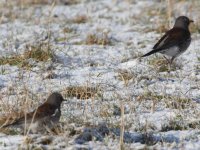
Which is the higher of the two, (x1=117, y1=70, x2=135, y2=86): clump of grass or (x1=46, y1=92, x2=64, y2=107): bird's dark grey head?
(x1=117, y1=70, x2=135, y2=86): clump of grass

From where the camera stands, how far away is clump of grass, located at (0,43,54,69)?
8.62 metres

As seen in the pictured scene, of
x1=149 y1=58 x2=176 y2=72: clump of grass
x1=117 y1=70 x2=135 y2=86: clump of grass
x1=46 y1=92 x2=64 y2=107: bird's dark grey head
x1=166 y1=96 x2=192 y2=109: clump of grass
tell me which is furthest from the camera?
x1=149 y1=58 x2=176 y2=72: clump of grass

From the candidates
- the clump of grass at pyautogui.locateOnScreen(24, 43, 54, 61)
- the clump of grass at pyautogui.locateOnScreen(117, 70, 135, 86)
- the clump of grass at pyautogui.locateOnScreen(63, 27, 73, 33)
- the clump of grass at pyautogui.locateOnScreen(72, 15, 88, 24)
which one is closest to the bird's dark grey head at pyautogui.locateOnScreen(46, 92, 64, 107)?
the clump of grass at pyautogui.locateOnScreen(117, 70, 135, 86)

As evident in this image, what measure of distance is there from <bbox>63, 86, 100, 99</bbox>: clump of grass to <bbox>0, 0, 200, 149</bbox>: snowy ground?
1 cm

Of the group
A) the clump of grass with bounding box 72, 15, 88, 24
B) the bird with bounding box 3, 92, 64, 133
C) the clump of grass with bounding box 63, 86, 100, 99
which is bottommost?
the bird with bounding box 3, 92, 64, 133

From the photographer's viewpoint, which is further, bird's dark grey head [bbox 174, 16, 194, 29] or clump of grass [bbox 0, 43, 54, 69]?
bird's dark grey head [bbox 174, 16, 194, 29]

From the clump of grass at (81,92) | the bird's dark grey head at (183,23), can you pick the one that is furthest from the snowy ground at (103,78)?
the bird's dark grey head at (183,23)

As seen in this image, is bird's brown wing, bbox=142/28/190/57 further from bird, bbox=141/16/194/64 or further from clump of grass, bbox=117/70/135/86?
clump of grass, bbox=117/70/135/86

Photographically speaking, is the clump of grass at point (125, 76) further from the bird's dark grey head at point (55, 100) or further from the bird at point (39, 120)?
the bird at point (39, 120)

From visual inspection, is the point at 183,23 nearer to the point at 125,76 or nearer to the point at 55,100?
the point at 125,76

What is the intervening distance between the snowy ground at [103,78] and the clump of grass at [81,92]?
0.04 feet

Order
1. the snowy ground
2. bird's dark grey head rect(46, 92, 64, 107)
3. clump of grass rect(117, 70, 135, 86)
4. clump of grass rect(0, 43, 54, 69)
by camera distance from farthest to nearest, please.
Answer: clump of grass rect(0, 43, 54, 69) → clump of grass rect(117, 70, 135, 86) → bird's dark grey head rect(46, 92, 64, 107) → the snowy ground

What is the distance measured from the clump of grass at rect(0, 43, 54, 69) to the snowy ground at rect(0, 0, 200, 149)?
0.03 metres

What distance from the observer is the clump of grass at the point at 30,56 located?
340 inches
